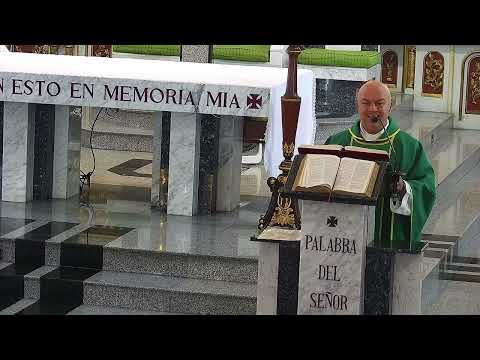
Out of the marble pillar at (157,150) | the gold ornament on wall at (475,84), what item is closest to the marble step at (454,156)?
the gold ornament on wall at (475,84)

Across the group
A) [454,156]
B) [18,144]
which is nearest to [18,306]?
[18,144]

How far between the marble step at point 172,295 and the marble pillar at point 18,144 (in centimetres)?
167

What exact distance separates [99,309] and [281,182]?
57.2 inches

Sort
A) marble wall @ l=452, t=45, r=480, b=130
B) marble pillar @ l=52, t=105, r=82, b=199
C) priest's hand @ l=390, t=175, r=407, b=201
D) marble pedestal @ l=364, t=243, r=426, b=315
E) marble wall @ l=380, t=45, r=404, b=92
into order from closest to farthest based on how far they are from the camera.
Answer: marble pedestal @ l=364, t=243, r=426, b=315
priest's hand @ l=390, t=175, r=407, b=201
marble pillar @ l=52, t=105, r=82, b=199
marble wall @ l=452, t=45, r=480, b=130
marble wall @ l=380, t=45, r=404, b=92

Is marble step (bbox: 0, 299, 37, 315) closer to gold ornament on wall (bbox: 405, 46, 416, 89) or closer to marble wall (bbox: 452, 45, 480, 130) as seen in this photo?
marble wall (bbox: 452, 45, 480, 130)

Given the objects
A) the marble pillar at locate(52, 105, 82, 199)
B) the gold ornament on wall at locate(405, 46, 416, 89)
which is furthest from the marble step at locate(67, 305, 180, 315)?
the gold ornament on wall at locate(405, 46, 416, 89)

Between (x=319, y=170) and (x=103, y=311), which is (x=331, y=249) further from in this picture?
(x=103, y=311)

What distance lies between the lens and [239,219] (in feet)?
32.3

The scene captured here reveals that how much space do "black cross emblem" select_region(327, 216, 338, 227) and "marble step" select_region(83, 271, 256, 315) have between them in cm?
151

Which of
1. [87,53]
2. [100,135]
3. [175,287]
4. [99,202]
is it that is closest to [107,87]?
[99,202]

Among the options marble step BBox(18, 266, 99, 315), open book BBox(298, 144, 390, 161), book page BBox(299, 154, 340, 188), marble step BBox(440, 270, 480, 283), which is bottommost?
marble step BBox(18, 266, 99, 315)

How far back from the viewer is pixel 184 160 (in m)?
9.75

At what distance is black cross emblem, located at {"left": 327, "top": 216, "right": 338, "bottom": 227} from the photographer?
22.4 ft

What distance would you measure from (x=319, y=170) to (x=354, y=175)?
0.18 meters
